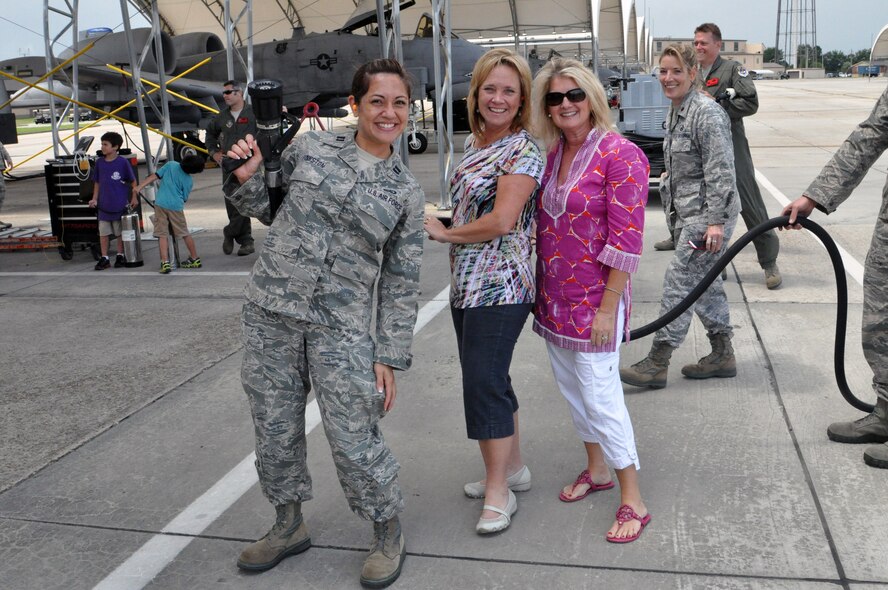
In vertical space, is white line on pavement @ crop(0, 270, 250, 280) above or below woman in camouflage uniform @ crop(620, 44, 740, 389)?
below

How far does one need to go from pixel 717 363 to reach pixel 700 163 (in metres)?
1.19

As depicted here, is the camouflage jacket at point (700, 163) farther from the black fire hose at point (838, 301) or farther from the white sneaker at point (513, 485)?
the white sneaker at point (513, 485)

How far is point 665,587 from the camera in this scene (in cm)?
→ 288

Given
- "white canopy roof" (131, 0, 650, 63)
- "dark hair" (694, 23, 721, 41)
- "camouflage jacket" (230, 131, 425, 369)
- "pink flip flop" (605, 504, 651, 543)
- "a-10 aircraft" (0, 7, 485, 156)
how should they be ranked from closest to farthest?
"camouflage jacket" (230, 131, 425, 369), "pink flip flop" (605, 504, 651, 543), "dark hair" (694, 23, 721, 41), "a-10 aircraft" (0, 7, 485, 156), "white canopy roof" (131, 0, 650, 63)

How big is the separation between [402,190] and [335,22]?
32.1 metres

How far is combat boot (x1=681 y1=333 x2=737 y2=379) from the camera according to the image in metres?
4.99

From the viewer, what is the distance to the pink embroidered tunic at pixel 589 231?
3113 millimetres

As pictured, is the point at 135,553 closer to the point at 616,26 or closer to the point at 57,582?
the point at 57,582

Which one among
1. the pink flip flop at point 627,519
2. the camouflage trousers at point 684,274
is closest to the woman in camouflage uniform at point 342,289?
the pink flip flop at point 627,519

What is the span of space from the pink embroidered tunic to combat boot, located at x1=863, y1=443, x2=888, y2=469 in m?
1.46

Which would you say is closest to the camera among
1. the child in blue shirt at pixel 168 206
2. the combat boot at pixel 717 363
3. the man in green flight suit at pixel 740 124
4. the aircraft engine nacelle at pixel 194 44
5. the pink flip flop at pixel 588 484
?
the pink flip flop at pixel 588 484

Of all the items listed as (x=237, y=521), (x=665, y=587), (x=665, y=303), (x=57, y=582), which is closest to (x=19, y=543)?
(x=57, y=582)

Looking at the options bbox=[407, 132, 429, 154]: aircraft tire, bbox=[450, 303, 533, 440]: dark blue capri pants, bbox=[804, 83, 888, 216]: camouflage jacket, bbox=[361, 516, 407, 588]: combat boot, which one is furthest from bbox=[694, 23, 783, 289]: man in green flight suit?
bbox=[407, 132, 429, 154]: aircraft tire

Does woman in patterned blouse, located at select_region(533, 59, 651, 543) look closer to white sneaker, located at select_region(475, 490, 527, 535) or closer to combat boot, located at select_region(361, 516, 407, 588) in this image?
white sneaker, located at select_region(475, 490, 527, 535)
